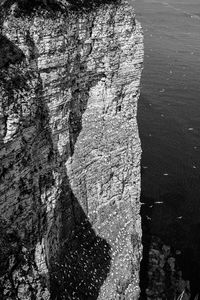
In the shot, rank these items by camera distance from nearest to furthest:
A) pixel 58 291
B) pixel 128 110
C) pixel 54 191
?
pixel 54 191
pixel 58 291
pixel 128 110

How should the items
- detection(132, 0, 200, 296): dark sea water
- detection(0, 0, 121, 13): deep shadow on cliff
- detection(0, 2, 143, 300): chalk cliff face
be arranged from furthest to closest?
detection(132, 0, 200, 296): dark sea water < detection(0, 0, 121, 13): deep shadow on cliff < detection(0, 2, 143, 300): chalk cliff face

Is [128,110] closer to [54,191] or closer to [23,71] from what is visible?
[54,191]

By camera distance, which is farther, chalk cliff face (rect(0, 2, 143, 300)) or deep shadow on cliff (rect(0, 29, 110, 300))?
chalk cliff face (rect(0, 2, 143, 300))

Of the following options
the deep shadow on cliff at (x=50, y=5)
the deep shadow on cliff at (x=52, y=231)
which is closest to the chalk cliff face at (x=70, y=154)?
the deep shadow on cliff at (x=52, y=231)

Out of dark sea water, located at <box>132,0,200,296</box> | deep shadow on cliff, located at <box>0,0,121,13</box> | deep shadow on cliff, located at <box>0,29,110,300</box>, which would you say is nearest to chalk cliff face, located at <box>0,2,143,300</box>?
deep shadow on cliff, located at <box>0,29,110,300</box>

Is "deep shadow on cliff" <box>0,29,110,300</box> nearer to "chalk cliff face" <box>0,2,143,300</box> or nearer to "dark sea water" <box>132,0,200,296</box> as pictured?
"chalk cliff face" <box>0,2,143,300</box>

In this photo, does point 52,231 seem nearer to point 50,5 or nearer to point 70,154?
point 70,154

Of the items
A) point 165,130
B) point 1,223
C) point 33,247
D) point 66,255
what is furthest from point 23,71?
point 165,130
